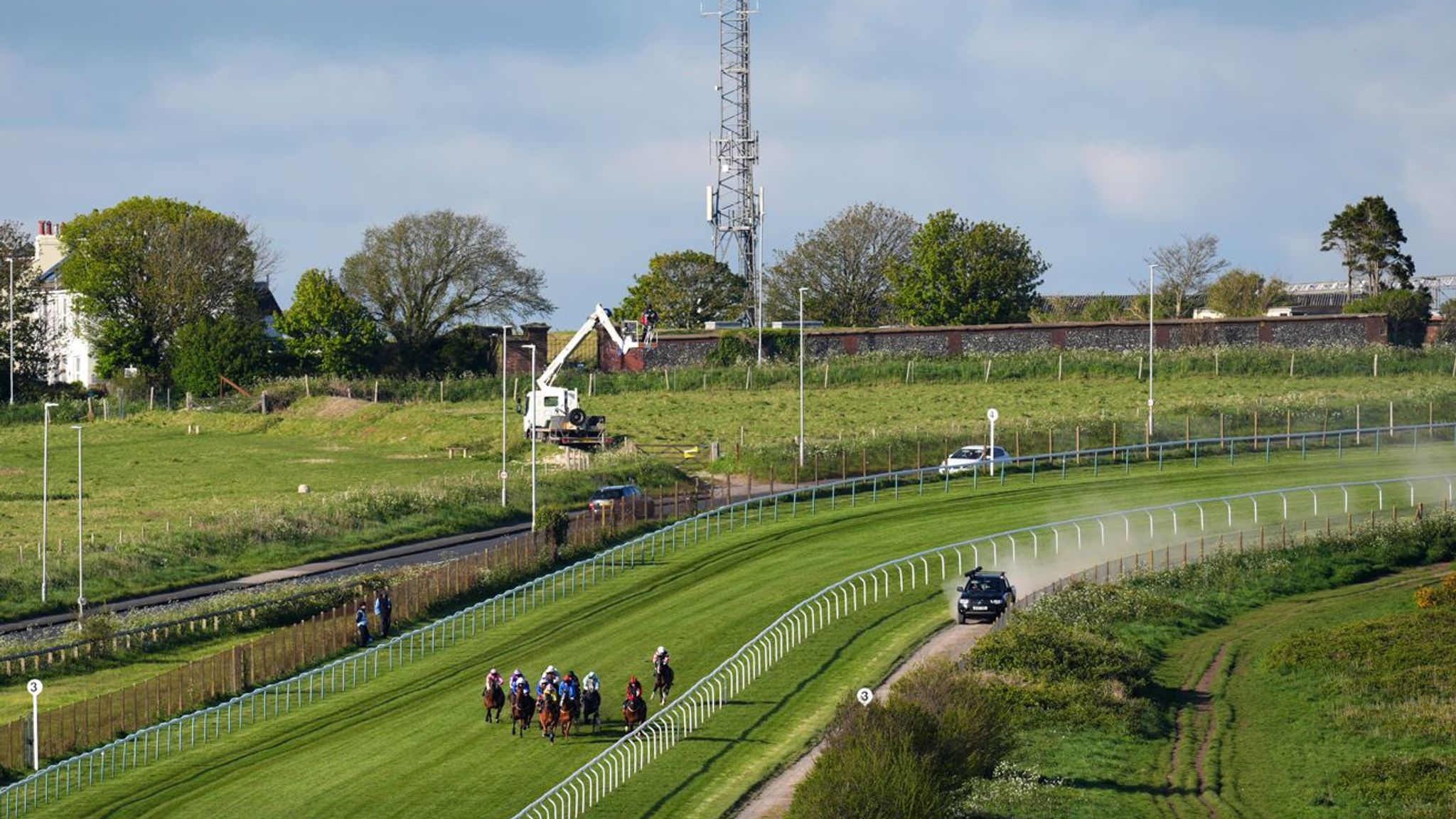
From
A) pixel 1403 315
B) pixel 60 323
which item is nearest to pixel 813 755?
pixel 1403 315

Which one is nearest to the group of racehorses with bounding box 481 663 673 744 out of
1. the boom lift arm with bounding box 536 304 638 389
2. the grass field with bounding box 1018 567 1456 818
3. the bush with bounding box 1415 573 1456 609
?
the grass field with bounding box 1018 567 1456 818

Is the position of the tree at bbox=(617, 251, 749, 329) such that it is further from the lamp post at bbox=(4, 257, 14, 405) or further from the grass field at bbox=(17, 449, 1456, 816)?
the grass field at bbox=(17, 449, 1456, 816)

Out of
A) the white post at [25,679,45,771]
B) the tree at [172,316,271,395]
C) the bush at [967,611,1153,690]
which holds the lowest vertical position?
the white post at [25,679,45,771]

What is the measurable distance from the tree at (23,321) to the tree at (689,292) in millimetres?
40080

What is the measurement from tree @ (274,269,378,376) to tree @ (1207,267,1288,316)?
60.7 m

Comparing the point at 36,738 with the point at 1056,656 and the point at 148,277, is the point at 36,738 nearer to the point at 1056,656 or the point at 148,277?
the point at 1056,656

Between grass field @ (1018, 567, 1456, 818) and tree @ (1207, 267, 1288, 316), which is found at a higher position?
tree @ (1207, 267, 1288, 316)

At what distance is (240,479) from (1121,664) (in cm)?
5339

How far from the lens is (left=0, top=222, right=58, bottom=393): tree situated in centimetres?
12456

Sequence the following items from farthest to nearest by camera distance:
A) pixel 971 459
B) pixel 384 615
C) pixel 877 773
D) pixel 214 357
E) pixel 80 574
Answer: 1. pixel 214 357
2. pixel 971 459
3. pixel 80 574
4. pixel 384 615
5. pixel 877 773

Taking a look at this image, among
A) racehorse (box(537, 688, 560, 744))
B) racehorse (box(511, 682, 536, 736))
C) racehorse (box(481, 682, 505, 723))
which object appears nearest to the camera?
racehorse (box(537, 688, 560, 744))

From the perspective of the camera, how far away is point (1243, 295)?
135000mm

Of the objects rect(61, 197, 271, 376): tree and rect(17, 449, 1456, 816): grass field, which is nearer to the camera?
rect(17, 449, 1456, 816): grass field

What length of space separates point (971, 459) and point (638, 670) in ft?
97.9
